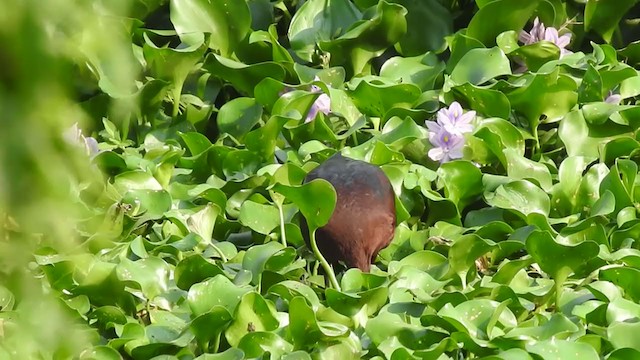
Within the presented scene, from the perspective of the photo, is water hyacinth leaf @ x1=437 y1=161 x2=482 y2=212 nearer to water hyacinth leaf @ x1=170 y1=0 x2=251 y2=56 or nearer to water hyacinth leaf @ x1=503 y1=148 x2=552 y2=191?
water hyacinth leaf @ x1=503 y1=148 x2=552 y2=191

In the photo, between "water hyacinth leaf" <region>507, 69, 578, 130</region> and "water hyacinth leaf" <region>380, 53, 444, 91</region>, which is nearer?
"water hyacinth leaf" <region>507, 69, 578, 130</region>

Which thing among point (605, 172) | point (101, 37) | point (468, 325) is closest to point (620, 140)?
point (605, 172)

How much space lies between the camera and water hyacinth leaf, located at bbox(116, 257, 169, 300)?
6.24ft

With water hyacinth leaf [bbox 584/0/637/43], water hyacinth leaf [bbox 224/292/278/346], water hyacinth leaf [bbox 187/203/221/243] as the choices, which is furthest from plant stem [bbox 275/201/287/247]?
water hyacinth leaf [bbox 584/0/637/43]

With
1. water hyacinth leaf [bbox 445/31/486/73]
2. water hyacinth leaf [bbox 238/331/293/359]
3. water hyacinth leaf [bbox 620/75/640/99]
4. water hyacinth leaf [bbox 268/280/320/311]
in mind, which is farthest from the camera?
water hyacinth leaf [bbox 445/31/486/73]

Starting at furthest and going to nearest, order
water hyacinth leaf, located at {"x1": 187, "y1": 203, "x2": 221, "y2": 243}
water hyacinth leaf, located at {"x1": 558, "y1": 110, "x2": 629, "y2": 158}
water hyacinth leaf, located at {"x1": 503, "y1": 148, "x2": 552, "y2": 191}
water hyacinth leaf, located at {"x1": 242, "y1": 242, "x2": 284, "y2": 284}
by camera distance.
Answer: water hyacinth leaf, located at {"x1": 558, "y1": 110, "x2": 629, "y2": 158}, water hyacinth leaf, located at {"x1": 503, "y1": 148, "x2": 552, "y2": 191}, water hyacinth leaf, located at {"x1": 187, "y1": 203, "x2": 221, "y2": 243}, water hyacinth leaf, located at {"x1": 242, "y1": 242, "x2": 284, "y2": 284}

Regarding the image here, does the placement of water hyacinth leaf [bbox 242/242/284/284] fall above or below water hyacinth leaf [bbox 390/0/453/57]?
above

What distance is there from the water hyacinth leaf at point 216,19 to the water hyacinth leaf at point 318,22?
119mm

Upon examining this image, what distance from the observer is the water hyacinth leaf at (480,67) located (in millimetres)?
2432

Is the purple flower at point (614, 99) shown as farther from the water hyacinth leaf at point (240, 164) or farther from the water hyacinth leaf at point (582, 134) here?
the water hyacinth leaf at point (240, 164)

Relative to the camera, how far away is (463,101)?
2430mm

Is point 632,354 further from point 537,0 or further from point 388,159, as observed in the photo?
point 537,0

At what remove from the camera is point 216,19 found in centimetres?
268

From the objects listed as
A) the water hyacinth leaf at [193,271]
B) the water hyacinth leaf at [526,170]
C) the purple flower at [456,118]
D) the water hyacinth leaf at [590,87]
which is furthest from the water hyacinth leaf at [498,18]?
the water hyacinth leaf at [193,271]
